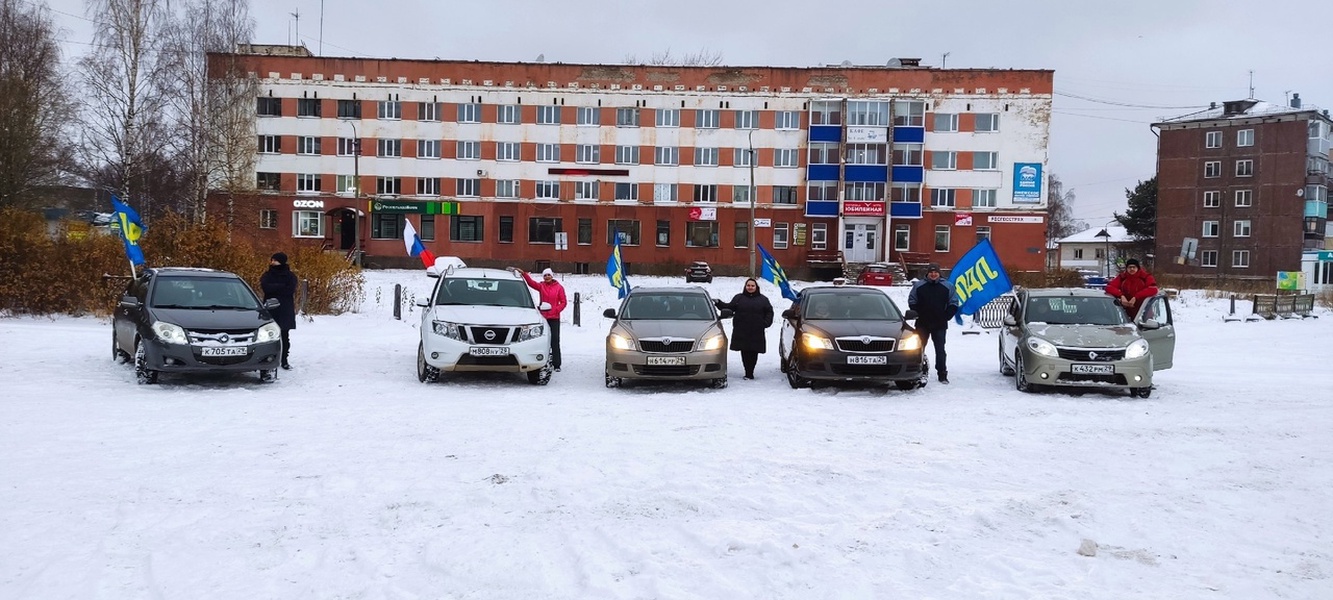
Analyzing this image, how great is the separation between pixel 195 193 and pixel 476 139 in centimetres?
2062

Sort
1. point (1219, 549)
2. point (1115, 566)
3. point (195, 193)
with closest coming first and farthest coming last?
1. point (1115, 566)
2. point (1219, 549)
3. point (195, 193)

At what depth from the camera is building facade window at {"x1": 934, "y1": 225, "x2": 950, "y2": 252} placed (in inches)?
2172

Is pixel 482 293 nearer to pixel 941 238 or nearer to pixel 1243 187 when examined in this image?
pixel 941 238

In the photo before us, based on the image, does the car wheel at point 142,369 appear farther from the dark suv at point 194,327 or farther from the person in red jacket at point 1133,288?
the person in red jacket at point 1133,288

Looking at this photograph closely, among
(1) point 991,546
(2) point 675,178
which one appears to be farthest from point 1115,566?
(2) point 675,178

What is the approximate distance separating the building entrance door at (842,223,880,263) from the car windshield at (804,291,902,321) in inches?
1642

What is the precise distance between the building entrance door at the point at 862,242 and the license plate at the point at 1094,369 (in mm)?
43348

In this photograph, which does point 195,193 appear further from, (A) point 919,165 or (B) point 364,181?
(A) point 919,165

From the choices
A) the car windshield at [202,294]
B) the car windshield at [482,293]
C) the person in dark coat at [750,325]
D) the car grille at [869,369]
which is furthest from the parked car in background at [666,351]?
the car windshield at [202,294]

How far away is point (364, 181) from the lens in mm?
54156

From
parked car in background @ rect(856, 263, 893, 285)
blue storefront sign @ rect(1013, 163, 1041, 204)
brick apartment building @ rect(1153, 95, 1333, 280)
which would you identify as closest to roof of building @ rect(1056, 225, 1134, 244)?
brick apartment building @ rect(1153, 95, 1333, 280)

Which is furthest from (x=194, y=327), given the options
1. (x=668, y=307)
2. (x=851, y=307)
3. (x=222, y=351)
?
(x=851, y=307)

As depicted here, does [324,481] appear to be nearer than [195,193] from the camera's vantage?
Yes

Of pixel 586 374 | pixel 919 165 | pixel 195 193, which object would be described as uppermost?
pixel 919 165
